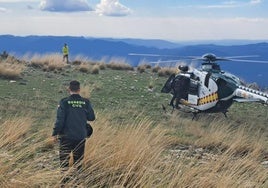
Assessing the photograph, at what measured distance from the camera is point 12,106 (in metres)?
13.2

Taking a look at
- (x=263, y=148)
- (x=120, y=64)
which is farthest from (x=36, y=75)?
(x=263, y=148)

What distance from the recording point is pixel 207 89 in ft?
49.8

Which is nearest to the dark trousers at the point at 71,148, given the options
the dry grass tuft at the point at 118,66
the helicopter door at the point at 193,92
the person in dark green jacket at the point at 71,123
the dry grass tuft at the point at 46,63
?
the person in dark green jacket at the point at 71,123

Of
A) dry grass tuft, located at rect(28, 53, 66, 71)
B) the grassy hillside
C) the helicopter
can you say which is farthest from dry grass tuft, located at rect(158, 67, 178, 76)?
the helicopter

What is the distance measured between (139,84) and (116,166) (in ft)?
48.9

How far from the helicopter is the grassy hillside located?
0.41 m

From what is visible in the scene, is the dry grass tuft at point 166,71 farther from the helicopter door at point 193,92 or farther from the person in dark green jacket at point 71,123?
the person in dark green jacket at point 71,123

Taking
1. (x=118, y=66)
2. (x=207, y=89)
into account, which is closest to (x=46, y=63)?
(x=118, y=66)

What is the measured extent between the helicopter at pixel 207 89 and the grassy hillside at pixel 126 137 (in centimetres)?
41

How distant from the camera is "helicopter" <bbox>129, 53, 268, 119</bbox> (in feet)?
48.2

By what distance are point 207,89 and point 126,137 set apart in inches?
345

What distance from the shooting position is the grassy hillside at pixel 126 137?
505 centimetres

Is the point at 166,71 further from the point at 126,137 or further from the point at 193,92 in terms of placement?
the point at 126,137

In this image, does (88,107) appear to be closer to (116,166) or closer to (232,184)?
(116,166)
